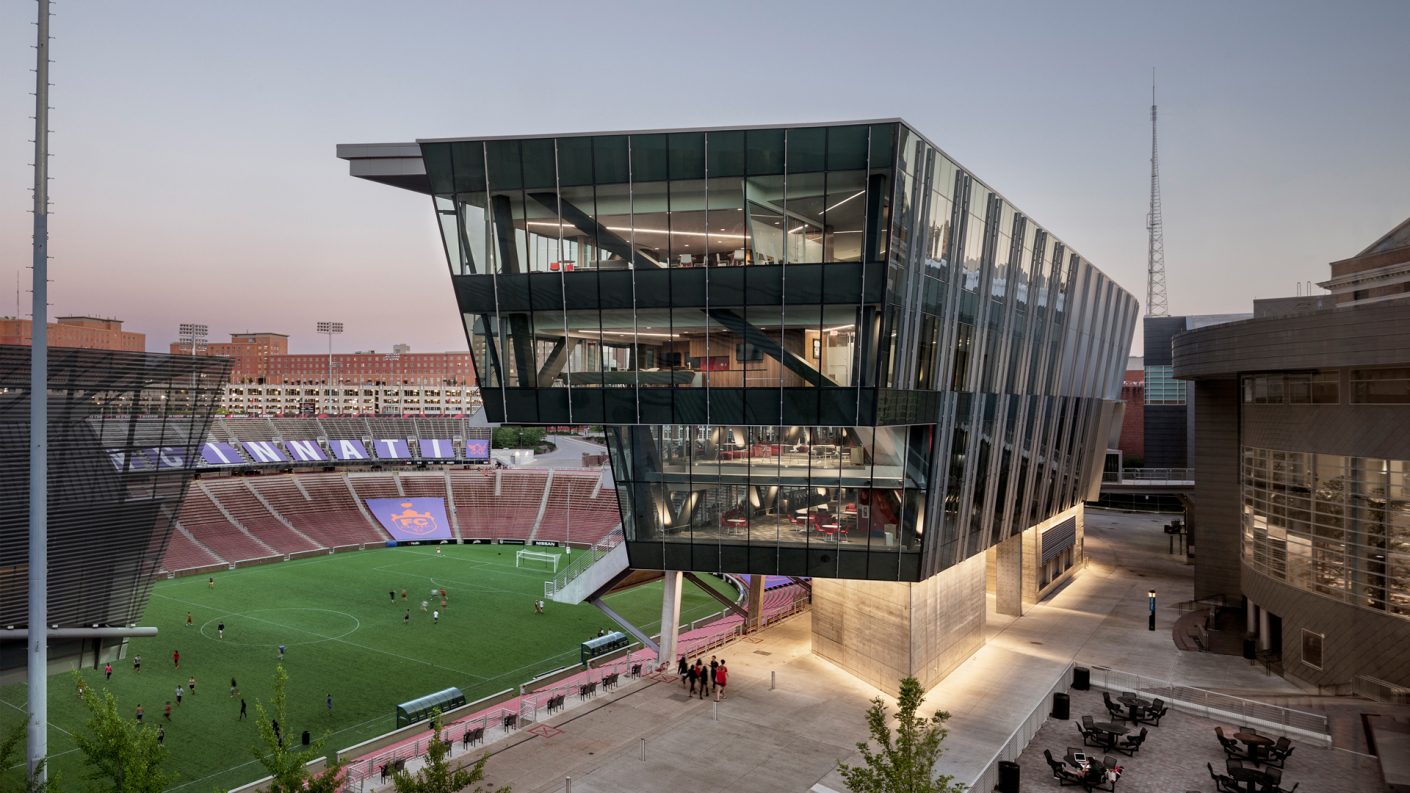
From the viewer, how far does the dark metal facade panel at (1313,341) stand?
24.2 meters

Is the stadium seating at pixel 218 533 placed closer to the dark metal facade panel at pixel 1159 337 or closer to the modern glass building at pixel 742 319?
the modern glass building at pixel 742 319

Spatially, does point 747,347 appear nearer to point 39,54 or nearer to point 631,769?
point 631,769

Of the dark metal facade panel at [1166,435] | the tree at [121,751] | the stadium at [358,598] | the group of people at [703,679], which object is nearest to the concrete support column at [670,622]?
the stadium at [358,598]

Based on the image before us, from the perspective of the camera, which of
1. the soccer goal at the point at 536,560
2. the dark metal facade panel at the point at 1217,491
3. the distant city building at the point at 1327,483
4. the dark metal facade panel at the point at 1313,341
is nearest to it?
the dark metal facade panel at the point at 1313,341

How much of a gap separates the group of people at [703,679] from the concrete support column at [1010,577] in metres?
17.5

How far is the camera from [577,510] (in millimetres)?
77875

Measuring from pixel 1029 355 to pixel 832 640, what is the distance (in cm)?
1409

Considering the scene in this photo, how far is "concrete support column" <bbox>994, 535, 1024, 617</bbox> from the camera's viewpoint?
40656 millimetres

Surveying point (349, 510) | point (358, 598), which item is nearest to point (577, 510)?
point (349, 510)

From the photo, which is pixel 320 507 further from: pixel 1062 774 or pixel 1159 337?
pixel 1159 337

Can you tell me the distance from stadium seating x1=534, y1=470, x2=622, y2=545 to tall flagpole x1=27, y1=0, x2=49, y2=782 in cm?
5494

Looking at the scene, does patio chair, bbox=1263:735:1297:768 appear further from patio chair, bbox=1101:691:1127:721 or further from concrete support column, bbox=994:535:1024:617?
concrete support column, bbox=994:535:1024:617

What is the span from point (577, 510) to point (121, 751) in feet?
206

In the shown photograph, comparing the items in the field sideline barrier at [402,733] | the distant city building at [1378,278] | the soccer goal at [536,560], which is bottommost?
the soccer goal at [536,560]
